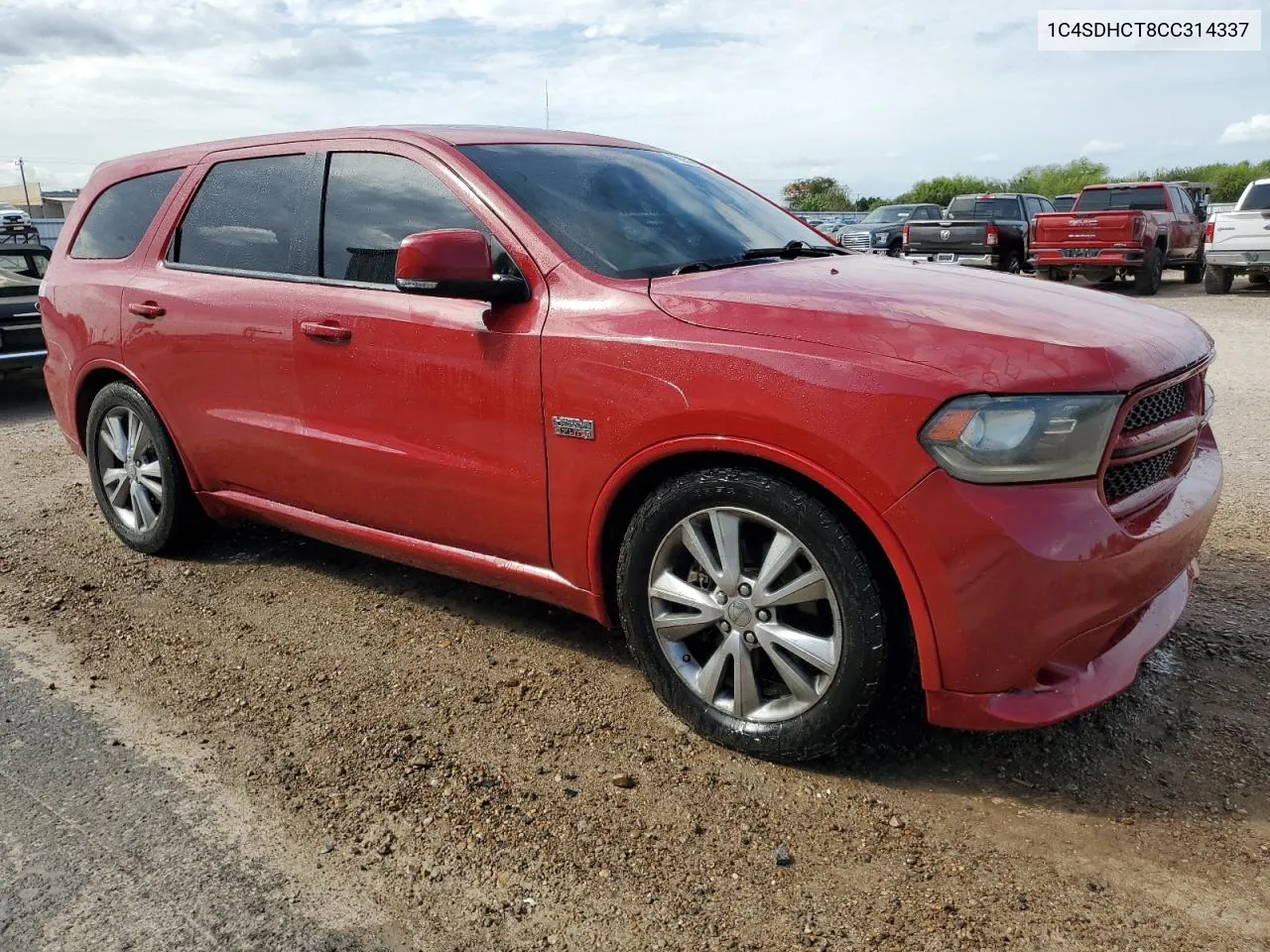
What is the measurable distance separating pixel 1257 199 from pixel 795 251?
49.7 feet

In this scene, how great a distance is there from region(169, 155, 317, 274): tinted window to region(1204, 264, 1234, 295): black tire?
16.0 meters

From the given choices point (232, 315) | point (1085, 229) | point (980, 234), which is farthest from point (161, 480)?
point (980, 234)

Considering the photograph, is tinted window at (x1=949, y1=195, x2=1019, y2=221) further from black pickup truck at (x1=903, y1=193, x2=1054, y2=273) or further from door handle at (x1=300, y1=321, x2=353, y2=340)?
door handle at (x1=300, y1=321, x2=353, y2=340)

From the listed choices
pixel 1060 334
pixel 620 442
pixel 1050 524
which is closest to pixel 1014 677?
pixel 1050 524

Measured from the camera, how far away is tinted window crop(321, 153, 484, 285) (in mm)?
3395

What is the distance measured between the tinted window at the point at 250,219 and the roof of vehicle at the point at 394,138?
0.10 m

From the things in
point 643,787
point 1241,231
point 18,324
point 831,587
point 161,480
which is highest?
point 1241,231

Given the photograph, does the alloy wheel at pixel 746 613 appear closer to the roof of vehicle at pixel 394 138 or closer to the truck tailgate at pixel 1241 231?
the roof of vehicle at pixel 394 138

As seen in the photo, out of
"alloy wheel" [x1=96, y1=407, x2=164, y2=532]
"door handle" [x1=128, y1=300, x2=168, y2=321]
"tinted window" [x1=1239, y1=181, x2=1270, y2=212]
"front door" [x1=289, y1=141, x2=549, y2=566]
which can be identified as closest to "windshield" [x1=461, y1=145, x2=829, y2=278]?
"front door" [x1=289, y1=141, x2=549, y2=566]

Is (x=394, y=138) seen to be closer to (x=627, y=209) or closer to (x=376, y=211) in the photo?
(x=376, y=211)

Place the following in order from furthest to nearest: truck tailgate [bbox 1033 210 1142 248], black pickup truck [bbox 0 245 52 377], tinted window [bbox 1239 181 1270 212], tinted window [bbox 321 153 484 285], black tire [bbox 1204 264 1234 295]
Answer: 1. black tire [bbox 1204 264 1234 295]
2. truck tailgate [bbox 1033 210 1142 248]
3. tinted window [bbox 1239 181 1270 212]
4. black pickup truck [bbox 0 245 52 377]
5. tinted window [bbox 321 153 484 285]

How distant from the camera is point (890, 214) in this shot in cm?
2495

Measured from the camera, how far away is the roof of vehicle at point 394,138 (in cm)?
357

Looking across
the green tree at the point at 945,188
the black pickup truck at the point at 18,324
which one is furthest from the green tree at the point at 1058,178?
the black pickup truck at the point at 18,324
